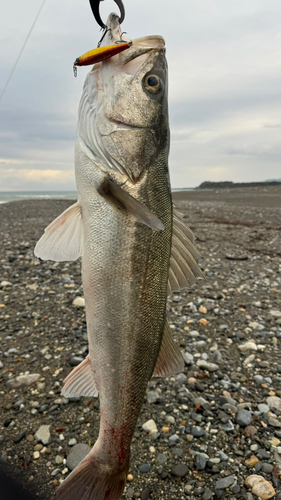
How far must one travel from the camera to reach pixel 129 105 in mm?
1997

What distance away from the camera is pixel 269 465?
10.1ft

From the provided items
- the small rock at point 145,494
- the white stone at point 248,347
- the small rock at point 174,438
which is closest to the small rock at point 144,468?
the small rock at point 145,494

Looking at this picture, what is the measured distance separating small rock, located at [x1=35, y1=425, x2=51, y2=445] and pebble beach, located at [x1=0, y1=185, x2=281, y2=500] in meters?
0.01

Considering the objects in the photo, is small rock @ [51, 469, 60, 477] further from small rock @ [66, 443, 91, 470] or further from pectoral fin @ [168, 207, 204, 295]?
pectoral fin @ [168, 207, 204, 295]

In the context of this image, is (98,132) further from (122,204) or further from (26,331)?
(26,331)

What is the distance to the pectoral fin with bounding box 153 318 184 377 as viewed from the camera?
208 centimetres

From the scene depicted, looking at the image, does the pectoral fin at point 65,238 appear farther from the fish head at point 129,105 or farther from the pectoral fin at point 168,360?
the pectoral fin at point 168,360

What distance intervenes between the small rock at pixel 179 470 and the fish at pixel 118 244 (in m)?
1.36

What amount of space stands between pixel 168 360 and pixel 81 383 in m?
0.55

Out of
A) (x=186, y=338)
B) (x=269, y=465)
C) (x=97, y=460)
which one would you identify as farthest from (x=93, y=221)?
(x=186, y=338)

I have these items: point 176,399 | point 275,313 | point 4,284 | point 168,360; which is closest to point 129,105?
point 168,360

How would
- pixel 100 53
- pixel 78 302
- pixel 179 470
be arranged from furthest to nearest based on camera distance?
pixel 78 302 → pixel 179 470 → pixel 100 53

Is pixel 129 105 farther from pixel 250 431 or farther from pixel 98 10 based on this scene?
pixel 250 431

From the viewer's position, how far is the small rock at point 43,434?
10.8ft
